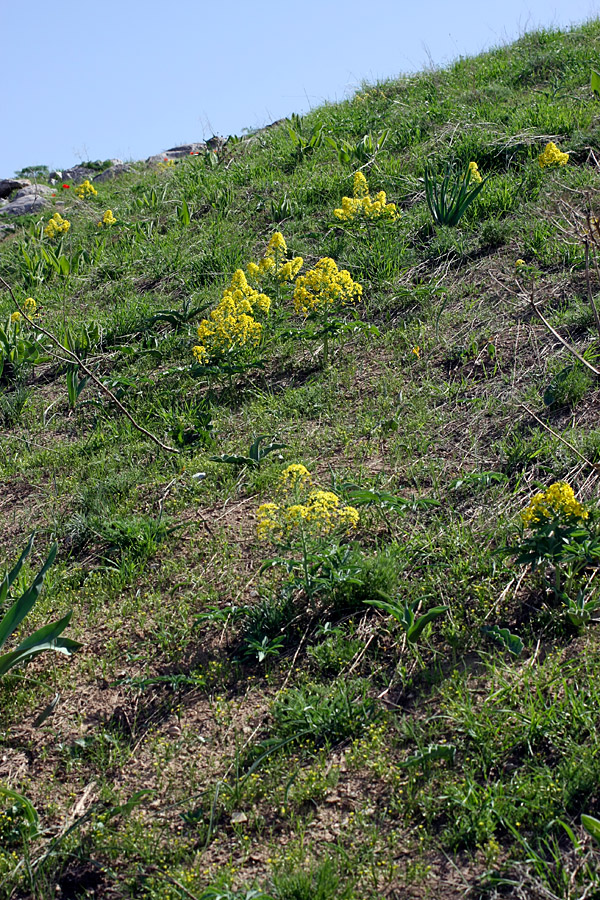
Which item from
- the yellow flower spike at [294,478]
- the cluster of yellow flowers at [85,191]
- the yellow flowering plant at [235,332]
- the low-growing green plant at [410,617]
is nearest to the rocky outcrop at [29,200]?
Answer: the cluster of yellow flowers at [85,191]

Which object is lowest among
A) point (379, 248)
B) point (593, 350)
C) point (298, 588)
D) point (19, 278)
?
point (298, 588)

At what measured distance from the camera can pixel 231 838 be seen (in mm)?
2414

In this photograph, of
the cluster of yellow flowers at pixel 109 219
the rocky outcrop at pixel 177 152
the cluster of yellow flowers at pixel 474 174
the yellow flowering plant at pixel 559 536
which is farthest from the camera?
the rocky outcrop at pixel 177 152

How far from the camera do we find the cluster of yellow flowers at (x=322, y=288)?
489cm

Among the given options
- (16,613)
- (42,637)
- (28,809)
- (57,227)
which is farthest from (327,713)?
(57,227)

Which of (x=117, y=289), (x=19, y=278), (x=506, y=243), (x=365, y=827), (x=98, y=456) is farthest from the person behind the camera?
(x=19, y=278)

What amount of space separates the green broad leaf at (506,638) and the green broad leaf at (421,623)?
183mm

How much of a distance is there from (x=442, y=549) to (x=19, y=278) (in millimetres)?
6067

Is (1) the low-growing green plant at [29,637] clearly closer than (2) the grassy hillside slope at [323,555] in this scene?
No

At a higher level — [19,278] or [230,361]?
[19,278]

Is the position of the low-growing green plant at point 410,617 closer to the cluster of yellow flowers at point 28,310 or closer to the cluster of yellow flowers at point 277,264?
the cluster of yellow flowers at point 277,264

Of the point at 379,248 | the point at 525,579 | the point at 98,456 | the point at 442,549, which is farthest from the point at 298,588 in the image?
the point at 379,248

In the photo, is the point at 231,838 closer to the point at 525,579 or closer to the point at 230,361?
the point at 525,579

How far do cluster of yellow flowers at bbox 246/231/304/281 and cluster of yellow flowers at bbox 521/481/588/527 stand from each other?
3.02 meters
